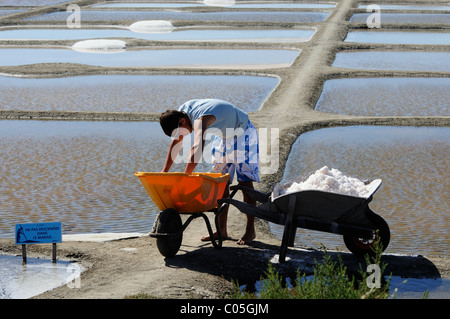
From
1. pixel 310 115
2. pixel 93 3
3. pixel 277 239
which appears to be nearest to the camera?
pixel 277 239

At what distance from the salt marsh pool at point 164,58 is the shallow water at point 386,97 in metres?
2.47

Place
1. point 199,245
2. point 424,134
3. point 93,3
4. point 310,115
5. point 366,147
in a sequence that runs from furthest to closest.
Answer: point 93,3, point 310,115, point 424,134, point 366,147, point 199,245

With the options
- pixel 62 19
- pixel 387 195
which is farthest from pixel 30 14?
pixel 387 195

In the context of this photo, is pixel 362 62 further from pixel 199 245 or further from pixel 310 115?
pixel 199 245

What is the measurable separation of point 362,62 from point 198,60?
344 centimetres

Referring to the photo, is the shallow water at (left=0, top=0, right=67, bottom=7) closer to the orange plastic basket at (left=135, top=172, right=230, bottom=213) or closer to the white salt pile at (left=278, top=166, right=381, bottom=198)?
the orange plastic basket at (left=135, top=172, right=230, bottom=213)

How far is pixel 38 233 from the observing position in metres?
4.52

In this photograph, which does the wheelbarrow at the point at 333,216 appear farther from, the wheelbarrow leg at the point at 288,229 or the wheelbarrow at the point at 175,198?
the wheelbarrow at the point at 175,198

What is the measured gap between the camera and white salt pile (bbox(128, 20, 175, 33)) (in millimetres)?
21419

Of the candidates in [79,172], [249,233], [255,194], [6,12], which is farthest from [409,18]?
[249,233]

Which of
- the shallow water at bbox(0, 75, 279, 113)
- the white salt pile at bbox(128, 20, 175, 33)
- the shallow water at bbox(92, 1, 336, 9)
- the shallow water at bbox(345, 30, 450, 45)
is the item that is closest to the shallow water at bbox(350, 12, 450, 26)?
the shallow water at bbox(345, 30, 450, 45)

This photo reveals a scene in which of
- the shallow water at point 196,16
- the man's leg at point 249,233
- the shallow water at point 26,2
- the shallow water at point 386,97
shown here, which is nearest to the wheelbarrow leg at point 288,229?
the man's leg at point 249,233

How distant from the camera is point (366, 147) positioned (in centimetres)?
848

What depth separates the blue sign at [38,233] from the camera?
4492 mm
